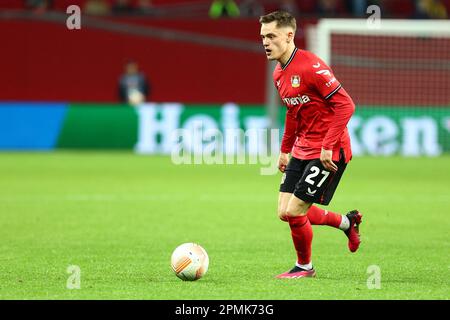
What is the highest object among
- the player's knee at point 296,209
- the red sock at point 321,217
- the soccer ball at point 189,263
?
the player's knee at point 296,209

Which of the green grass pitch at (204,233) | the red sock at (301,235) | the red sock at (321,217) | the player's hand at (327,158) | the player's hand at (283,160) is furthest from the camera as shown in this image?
the player's hand at (283,160)

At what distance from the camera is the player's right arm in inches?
355

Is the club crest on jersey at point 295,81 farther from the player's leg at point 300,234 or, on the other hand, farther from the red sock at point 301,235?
the red sock at point 301,235

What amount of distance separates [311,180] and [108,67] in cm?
2371

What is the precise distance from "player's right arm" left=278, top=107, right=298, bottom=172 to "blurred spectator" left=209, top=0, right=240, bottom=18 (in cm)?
2195

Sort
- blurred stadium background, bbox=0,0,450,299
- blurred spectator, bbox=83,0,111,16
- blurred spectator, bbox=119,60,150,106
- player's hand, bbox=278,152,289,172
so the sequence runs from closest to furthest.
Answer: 1. player's hand, bbox=278,152,289,172
2. blurred stadium background, bbox=0,0,450,299
3. blurred spectator, bbox=119,60,150,106
4. blurred spectator, bbox=83,0,111,16

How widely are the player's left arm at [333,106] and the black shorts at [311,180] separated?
13cm

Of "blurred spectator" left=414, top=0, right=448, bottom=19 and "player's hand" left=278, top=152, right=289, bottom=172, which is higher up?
"blurred spectator" left=414, top=0, right=448, bottom=19

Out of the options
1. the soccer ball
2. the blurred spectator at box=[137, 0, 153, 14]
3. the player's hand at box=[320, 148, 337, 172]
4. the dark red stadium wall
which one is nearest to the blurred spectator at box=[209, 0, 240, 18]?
the dark red stadium wall

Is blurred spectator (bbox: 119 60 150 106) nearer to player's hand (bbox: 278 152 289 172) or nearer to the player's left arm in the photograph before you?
player's hand (bbox: 278 152 289 172)

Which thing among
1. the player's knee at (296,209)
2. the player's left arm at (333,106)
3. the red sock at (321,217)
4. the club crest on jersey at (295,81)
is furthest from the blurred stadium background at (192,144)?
the club crest on jersey at (295,81)

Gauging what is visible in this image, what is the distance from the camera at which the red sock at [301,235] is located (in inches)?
344

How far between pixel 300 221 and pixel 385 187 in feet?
31.8

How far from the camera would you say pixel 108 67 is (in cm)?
3184
